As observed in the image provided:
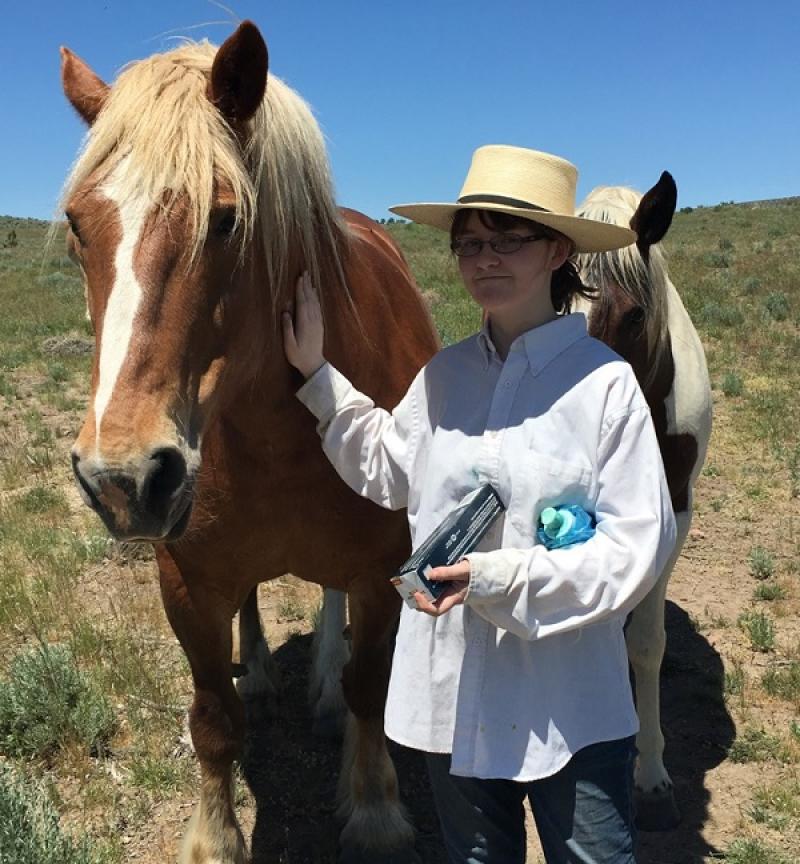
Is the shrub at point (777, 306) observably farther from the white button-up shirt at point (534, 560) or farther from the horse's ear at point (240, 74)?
the horse's ear at point (240, 74)

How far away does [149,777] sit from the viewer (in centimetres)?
318

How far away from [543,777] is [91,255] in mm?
1460

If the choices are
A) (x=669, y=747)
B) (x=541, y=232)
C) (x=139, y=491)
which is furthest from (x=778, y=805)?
(x=139, y=491)

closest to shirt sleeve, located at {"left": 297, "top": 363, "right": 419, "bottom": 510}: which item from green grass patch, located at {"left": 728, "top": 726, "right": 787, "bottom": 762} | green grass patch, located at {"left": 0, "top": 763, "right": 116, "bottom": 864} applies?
green grass patch, located at {"left": 0, "top": 763, "right": 116, "bottom": 864}

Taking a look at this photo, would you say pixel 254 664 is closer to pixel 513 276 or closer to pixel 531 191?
pixel 513 276

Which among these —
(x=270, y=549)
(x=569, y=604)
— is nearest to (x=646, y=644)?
(x=270, y=549)

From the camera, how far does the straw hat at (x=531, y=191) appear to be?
67.8 inches

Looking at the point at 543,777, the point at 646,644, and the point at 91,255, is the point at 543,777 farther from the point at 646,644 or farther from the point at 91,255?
the point at 646,644

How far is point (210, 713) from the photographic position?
9.11 feet

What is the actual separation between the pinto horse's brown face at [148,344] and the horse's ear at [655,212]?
167 cm

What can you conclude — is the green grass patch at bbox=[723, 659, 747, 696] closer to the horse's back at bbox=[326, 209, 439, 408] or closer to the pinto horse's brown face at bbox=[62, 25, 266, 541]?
the horse's back at bbox=[326, 209, 439, 408]

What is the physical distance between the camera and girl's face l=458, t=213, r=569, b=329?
1748 millimetres

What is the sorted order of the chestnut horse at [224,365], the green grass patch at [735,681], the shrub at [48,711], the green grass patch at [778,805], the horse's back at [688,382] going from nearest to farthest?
1. the chestnut horse at [224,365]
2. the green grass patch at [778,805]
3. the shrub at [48,711]
4. the horse's back at [688,382]
5. the green grass patch at [735,681]

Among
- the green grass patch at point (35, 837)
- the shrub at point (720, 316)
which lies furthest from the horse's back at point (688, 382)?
the shrub at point (720, 316)
